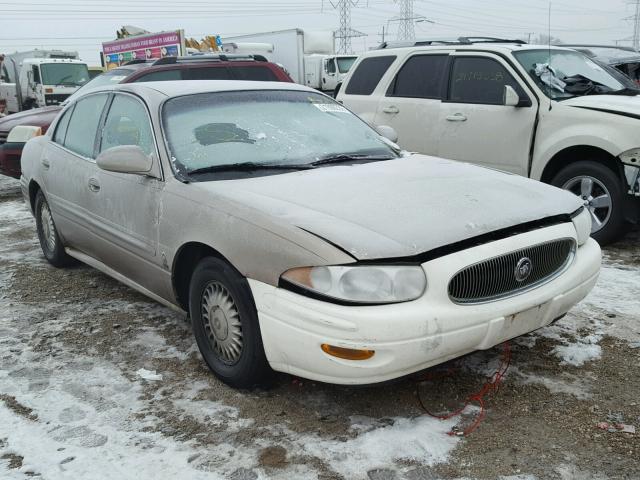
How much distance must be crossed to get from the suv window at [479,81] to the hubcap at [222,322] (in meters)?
4.01

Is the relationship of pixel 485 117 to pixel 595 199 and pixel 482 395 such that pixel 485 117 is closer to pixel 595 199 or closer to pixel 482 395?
pixel 595 199

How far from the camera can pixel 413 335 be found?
2.61m

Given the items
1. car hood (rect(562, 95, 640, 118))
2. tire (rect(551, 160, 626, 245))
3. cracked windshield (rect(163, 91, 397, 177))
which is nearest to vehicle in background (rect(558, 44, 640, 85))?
car hood (rect(562, 95, 640, 118))

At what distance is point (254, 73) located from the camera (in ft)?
32.7

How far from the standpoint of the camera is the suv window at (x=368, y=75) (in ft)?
24.1

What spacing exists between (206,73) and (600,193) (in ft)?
19.5

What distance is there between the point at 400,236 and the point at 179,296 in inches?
57.8

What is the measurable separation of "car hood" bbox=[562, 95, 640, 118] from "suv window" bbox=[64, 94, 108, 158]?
12.9 ft

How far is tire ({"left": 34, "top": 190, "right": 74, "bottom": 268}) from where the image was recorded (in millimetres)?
5320

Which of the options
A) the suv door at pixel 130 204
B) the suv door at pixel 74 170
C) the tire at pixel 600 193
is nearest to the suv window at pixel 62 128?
the suv door at pixel 74 170

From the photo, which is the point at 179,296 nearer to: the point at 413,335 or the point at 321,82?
the point at 413,335

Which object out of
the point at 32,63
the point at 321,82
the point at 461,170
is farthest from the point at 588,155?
the point at 32,63

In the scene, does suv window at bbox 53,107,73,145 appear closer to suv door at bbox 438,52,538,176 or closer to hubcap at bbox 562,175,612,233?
suv door at bbox 438,52,538,176

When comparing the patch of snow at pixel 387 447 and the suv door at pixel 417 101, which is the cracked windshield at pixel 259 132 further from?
the suv door at pixel 417 101
